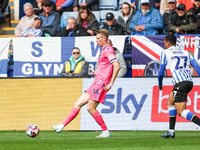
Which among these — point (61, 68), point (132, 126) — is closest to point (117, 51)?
point (61, 68)

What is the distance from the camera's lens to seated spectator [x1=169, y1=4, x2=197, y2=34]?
12242mm

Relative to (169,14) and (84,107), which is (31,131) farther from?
(169,14)

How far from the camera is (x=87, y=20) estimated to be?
13359 millimetres

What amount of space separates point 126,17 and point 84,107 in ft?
15.3

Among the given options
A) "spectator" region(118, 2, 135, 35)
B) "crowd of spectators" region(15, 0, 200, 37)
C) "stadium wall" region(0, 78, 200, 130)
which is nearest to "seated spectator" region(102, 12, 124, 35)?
"crowd of spectators" region(15, 0, 200, 37)

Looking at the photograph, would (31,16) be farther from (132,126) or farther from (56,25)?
(132,126)

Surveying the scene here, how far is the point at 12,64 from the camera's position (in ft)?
42.8

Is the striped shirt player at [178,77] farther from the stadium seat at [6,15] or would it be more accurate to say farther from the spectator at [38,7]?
the stadium seat at [6,15]

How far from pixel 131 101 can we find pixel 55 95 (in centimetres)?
202

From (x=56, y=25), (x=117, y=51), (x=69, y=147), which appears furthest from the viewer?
(x=56, y=25)

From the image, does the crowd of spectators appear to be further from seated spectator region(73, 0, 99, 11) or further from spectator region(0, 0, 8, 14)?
spectator region(0, 0, 8, 14)

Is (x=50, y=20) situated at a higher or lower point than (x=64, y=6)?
lower

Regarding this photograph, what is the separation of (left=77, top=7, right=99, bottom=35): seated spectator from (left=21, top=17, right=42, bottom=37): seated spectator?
4.73 feet

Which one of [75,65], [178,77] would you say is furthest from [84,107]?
[178,77]
